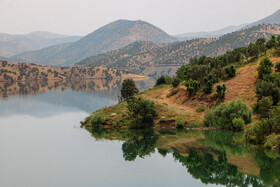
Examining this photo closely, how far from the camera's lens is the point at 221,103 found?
69438mm

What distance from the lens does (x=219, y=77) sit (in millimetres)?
84688

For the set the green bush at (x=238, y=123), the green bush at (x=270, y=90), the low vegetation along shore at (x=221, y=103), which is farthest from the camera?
the green bush at (x=270, y=90)

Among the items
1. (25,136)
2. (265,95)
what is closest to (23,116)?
(25,136)

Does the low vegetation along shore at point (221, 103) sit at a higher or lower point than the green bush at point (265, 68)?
lower

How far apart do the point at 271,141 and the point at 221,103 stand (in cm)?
2652

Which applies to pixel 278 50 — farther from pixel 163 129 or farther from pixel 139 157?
pixel 139 157

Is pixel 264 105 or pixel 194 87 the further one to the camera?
pixel 194 87

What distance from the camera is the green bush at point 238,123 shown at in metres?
57.9

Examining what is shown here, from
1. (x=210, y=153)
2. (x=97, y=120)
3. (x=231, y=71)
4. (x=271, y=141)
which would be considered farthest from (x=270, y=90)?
(x=97, y=120)

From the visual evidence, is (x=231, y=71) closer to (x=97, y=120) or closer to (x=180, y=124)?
(x=180, y=124)

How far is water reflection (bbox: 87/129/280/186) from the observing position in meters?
35.7

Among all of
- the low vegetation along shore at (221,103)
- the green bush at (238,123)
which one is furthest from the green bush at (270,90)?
the green bush at (238,123)

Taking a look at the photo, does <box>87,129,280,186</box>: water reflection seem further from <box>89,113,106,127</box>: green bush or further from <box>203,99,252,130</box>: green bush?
<box>89,113,106,127</box>: green bush

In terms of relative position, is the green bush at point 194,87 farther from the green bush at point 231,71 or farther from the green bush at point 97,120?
the green bush at point 97,120
